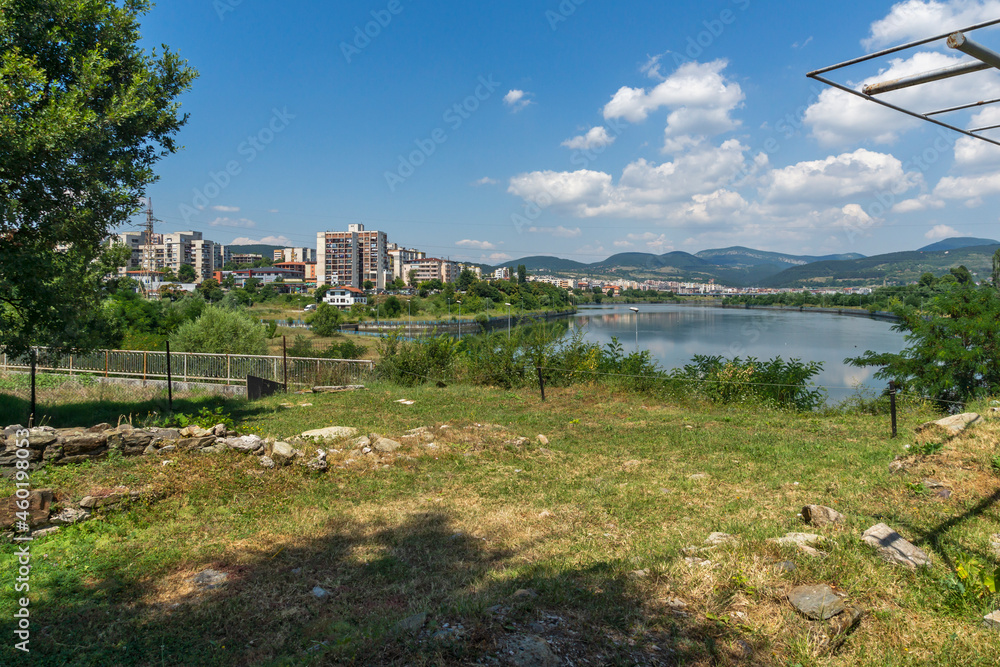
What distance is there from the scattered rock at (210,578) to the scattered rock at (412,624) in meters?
1.91

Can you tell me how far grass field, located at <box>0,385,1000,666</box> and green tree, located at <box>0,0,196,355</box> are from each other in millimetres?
4286

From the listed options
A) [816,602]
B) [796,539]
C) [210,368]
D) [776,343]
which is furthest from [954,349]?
[776,343]

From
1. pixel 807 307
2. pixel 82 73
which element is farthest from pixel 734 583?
pixel 807 307

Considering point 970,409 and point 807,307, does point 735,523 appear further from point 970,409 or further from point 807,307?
point 807,307

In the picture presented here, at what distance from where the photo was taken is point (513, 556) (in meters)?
4.69

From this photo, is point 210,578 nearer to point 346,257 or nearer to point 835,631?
point 835,631

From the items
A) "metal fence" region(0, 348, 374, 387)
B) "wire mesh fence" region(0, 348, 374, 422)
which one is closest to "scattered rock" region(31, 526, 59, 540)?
"wire mesh fence" region(0, 348, 374, 422)

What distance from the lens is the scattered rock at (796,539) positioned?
13.9ft

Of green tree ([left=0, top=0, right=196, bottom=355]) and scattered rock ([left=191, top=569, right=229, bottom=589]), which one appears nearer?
scattered rock ([left=191, top=569, right=229, bottom=589])

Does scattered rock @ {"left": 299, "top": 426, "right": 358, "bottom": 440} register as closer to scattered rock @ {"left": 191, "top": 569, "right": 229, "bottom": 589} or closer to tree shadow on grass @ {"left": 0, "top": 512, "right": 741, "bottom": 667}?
tree shadow on grass @ {"left": 0, "top": 512, "right": 741, "bottom": 667}

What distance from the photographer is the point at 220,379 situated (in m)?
17.0

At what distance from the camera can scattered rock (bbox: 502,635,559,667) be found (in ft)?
9.38

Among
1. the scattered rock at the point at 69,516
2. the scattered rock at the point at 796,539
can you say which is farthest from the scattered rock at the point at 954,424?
the scattered rock at the point at 69,516

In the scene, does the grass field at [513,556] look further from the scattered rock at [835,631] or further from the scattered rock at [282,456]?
the scattered rock at [282,456]
